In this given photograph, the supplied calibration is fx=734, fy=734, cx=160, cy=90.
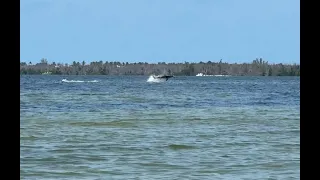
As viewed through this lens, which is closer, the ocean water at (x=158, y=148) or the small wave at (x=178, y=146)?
the ocean water at (x=158, y=148)

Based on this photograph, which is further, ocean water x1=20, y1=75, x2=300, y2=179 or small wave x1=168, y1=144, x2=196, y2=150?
small wave x1=168, y1=144, x2=196, y2=150

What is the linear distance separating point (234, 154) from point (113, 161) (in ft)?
6.52

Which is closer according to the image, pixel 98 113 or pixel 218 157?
pixel 218 157

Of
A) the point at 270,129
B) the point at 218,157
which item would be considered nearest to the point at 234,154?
the point at 218,157

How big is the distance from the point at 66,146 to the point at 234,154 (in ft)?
9.76

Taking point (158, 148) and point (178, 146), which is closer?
point (158, 148)

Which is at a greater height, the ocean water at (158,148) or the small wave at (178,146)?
the ocean water at (158,148)

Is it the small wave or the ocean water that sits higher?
the ocean water

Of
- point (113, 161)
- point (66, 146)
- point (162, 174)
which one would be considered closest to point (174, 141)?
point (66, 146)
